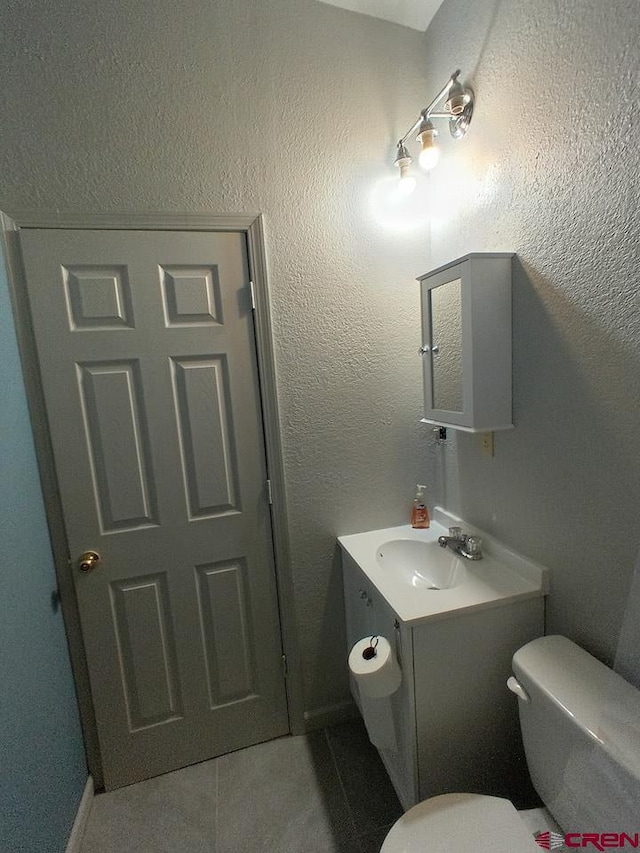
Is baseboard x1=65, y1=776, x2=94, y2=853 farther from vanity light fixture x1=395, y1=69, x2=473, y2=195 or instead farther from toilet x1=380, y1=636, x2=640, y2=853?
vanity light fixture x1=395, y1=69, x2=473, y2=195

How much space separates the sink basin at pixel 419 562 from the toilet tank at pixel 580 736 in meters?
0.44

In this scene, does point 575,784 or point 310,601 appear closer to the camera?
point 575,784

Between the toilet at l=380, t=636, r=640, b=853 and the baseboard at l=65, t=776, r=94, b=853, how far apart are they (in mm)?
1080

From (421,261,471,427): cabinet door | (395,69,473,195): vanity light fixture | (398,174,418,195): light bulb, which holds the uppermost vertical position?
(395,69,473,195): vanity light fixture

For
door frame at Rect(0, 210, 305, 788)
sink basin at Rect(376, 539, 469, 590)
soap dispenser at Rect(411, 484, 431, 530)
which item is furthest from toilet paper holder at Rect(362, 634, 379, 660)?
soap dispenser at Rect(411, 484, 431, 530)

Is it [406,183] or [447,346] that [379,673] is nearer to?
[447,346]

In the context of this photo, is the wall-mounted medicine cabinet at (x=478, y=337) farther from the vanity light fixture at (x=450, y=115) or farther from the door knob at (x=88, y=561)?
the door knob at (x=88, y=561)

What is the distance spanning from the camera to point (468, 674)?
1.18 metres

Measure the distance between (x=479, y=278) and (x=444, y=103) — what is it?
0.72 metres

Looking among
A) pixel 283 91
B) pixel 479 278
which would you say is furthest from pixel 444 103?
pixel 479 278

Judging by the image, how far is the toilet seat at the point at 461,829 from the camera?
89cm

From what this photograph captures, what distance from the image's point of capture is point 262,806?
142 centimetres

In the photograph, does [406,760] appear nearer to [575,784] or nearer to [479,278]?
[575,784]

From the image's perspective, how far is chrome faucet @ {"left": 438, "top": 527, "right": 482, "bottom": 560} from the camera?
1416 millimetres
